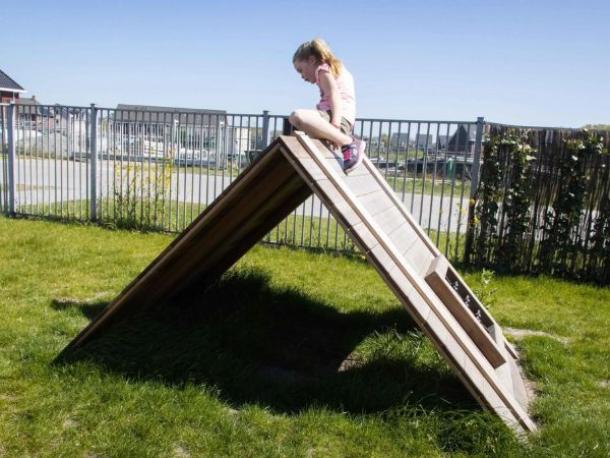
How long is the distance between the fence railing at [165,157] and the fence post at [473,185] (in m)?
0.12

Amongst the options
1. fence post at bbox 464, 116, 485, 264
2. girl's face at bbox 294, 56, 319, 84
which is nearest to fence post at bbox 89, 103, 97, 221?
fence post at bbox 464, 116, 485, 264

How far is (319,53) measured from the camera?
3.95 metres

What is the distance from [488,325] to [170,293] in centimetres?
253

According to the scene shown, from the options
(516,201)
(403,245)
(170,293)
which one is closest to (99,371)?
(170,293)

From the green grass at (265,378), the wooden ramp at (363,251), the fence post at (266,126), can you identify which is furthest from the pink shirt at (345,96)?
the fence post at (266,126)

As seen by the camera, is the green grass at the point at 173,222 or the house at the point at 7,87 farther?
the house at the point at 7,87

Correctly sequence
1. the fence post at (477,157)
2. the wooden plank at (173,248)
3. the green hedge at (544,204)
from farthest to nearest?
the fence post at (477,157) < the green hedge at (544,204) < the wooden plank at (173,248)

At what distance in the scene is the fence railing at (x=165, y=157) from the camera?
27.5ft

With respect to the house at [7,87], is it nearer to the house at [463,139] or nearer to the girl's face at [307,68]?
the house at [463,139]

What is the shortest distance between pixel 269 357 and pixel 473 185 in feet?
15.5

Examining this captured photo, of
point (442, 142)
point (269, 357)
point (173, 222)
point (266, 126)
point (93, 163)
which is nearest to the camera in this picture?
point (269, 357)

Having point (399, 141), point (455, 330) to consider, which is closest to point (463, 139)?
point (399, 141)

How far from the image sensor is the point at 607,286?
728 cm

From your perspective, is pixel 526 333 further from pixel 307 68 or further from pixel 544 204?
pixel 307 68
